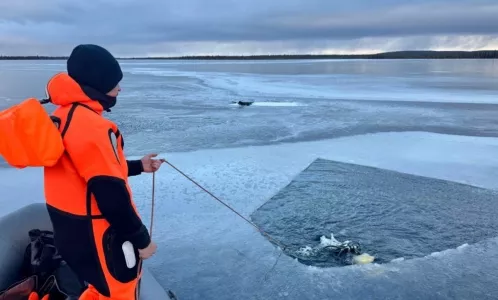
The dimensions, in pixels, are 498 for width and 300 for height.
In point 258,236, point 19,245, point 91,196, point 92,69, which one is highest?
point 92,69

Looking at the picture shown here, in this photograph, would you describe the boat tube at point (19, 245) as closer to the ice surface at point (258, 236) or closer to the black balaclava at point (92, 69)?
the ice surface at point (258, 236)

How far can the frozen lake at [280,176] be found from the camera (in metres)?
2.77

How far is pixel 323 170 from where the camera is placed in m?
5.09

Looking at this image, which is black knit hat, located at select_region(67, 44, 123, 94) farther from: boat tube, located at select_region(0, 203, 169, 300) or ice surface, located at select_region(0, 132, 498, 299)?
ice surface, located at select_region(0, 132, 498, 299)

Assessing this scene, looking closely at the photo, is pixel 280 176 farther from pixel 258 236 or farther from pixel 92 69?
pixel 92 69

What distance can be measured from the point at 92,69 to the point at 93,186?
0.42 meters

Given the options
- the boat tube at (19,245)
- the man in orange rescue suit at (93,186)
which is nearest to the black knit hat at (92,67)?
the man in orange rescue suit at (93,186)

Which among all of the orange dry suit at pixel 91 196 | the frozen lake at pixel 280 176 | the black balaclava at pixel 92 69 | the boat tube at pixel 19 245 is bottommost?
the frozen lake at pixel 280 176

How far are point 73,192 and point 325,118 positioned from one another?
766cm

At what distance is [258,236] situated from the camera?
3.42 metres

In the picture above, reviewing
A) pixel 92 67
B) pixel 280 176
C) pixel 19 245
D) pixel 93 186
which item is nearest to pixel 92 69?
A: pixel 92 67

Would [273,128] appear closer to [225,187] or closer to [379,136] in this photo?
[379,136]

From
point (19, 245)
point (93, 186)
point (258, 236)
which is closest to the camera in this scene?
point (93, 186)

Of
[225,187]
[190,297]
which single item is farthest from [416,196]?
[190,297]
